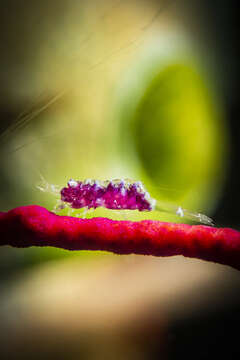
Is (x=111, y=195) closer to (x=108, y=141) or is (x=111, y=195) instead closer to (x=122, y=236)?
(x=122, y=236)

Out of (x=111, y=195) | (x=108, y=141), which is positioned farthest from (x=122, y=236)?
(x=108, y=141)

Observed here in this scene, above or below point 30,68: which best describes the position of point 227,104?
above

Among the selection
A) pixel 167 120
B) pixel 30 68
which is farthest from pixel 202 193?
pixel 30 68

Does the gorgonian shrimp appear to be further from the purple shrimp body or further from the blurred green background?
the blurred green background

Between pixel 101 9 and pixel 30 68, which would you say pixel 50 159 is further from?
pixel 101 9

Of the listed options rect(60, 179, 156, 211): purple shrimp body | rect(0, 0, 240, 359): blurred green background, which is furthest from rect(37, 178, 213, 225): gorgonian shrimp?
rect(0, 0, 240, 359): blurred green background

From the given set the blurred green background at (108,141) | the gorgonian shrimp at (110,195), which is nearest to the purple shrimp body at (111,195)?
the gorgonian shrimp at (110,195)
